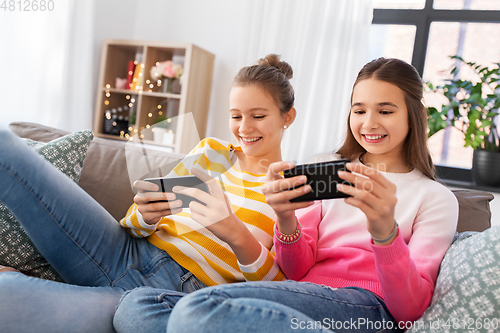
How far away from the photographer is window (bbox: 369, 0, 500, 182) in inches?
98.3

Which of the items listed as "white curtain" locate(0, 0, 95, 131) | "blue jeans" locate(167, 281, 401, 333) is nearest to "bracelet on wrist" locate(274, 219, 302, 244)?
"blue jeans" locate(167, 281, 401, 333)

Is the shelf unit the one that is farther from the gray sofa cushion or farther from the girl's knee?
the girl's knee

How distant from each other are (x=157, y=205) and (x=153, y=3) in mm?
2857

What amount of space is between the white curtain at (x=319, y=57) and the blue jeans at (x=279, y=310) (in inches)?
79.3

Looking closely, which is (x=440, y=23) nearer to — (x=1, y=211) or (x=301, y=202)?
(x=301, y=202)

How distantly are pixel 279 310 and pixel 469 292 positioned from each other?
386mm

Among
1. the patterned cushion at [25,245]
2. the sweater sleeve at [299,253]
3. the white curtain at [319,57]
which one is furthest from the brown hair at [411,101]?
the white curtain at [319,57]

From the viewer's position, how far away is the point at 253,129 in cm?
112

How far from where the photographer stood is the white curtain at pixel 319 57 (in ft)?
8.98

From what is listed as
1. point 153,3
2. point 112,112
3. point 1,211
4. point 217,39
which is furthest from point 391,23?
point 1,211

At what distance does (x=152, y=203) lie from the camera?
95cm

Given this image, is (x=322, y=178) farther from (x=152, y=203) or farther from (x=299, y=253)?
(x=152, y=203)

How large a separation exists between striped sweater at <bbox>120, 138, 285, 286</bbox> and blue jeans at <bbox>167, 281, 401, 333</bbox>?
7.7 inches

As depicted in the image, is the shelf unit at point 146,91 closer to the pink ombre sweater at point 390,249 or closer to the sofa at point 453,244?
the sofa at point 453,244
